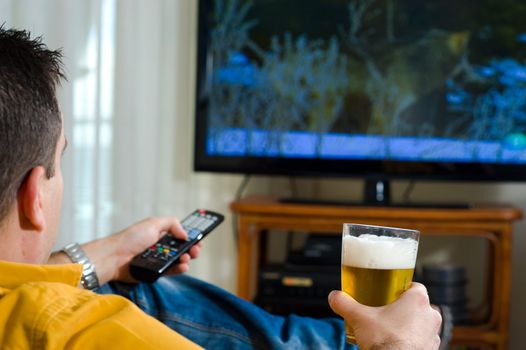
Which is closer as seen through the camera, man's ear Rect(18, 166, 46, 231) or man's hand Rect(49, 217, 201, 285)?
man's ear Rect(18, 166, 46, 231)

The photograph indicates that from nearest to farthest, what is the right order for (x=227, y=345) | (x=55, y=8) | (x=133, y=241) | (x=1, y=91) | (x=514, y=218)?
1. (x=1, y=91)
2. (x=227, y=345)
3. (x=133, y=241)
4. (x=55, y=8)
5. (x=514, y=218)

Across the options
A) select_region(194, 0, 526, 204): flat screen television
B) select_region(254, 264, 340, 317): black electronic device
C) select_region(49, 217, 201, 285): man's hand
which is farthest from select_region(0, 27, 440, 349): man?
select_region(194, 0, 526, 204): flat screen television

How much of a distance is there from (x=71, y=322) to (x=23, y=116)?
0.27 m

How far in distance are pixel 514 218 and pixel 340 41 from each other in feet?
2.71

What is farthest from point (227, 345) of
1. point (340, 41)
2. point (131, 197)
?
point (340, 41)

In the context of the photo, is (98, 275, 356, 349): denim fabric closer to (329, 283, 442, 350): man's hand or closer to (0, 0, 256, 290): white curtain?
(329, 283, 442, 350): man's hand

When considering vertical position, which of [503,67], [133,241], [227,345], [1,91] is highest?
[503,67]

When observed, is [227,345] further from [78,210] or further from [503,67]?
[503,67]

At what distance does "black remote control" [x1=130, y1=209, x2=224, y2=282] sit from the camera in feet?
4.58

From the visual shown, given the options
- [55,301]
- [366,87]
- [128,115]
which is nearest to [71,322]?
[55,301]

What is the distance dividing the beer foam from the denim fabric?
0.97ft

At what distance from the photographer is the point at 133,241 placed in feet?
4.99

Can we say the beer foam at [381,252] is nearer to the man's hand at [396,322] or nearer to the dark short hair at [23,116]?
the man's hand at [396,322]

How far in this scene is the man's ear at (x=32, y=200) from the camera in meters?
0.92
